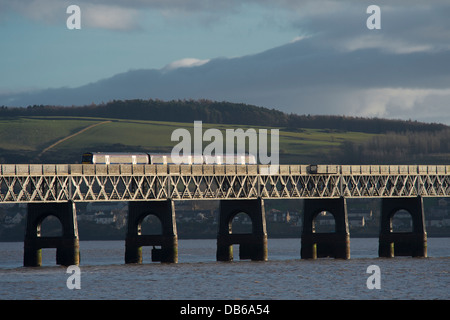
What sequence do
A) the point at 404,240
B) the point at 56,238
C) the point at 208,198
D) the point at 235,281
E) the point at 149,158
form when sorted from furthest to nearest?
the point at 404,240, the point at 149,158, the point at 208,198, the point at 56,238, the point at 235,281

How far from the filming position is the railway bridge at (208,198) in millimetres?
109812

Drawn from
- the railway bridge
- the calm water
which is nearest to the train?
the railway bridge

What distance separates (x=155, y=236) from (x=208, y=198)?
863 centimetres

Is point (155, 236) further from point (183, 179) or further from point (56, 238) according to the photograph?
point (56, 238)

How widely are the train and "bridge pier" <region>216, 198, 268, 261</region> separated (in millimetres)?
6422

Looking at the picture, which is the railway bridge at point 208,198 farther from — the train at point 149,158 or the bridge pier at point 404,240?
the train at point 149,158

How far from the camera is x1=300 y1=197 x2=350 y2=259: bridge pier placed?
13075cm

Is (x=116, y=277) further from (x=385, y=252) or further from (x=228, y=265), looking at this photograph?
(x=385, y=252)

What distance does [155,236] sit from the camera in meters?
118

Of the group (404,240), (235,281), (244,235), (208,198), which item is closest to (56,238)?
(208,198)

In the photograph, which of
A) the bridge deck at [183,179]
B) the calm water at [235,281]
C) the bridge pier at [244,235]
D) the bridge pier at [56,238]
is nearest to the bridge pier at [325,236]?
the bridge deck at [183,179]
